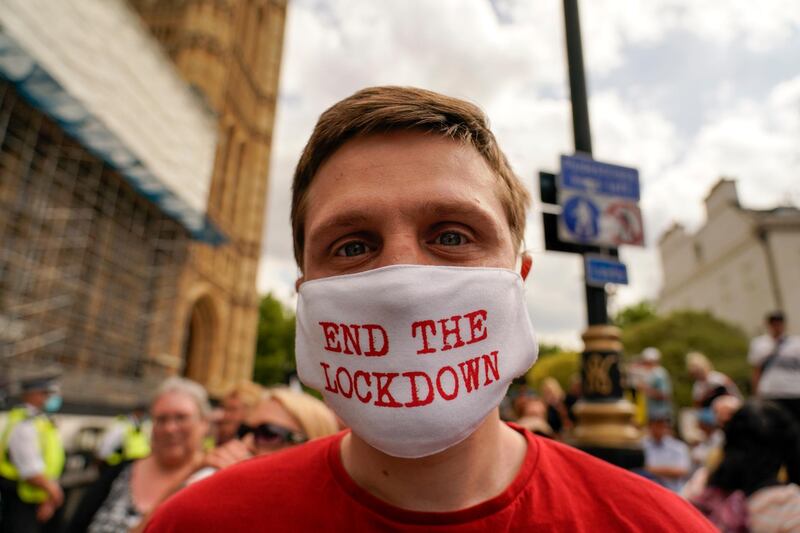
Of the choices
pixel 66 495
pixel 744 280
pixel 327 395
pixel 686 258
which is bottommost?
pixel 66 495

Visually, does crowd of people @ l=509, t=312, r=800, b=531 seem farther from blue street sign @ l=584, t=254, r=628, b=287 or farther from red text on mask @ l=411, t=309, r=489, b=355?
red text on mask @ l=411, t=309, r=489, b=355

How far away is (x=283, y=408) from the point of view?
2799 millimetres

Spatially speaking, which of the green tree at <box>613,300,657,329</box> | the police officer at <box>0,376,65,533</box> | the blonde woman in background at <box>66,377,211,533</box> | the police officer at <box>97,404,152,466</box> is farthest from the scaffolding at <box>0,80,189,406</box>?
the green tree at <box>613,300,657,329</box>

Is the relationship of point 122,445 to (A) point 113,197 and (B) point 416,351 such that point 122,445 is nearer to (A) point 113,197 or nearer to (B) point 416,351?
(B) point 416,351

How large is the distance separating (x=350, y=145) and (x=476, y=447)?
0.73 metres

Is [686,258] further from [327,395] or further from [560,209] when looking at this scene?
[327,395]

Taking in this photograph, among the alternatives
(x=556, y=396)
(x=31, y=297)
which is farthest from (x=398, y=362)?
(x=31, y=297)

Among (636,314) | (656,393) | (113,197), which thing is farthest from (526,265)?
(636,314)

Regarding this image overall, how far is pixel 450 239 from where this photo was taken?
1.12 meters

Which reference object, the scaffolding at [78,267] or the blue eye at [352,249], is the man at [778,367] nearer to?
the blue eye at [352,249]

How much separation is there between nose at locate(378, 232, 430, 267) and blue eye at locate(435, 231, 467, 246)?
0.20ft

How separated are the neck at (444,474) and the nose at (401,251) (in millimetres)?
403

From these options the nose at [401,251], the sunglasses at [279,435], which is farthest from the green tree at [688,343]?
the nose at [401,251]

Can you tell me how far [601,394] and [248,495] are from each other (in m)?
2.83
